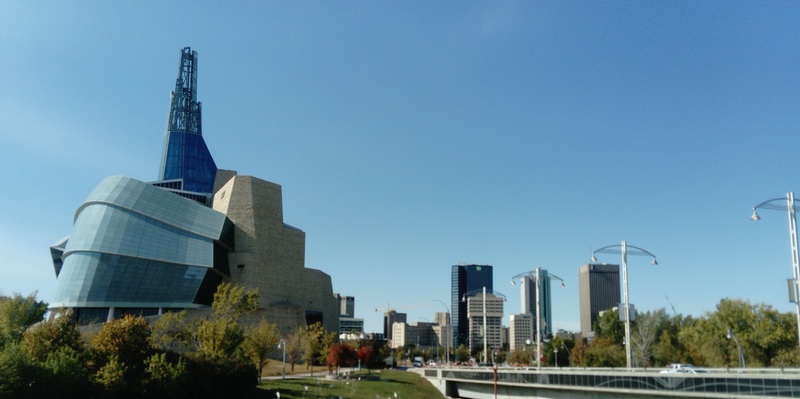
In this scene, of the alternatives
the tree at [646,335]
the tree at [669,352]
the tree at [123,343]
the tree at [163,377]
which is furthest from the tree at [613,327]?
the tree at [123,343]

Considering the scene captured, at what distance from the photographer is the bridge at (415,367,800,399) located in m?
25.9

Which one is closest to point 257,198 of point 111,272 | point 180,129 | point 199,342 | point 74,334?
point 111,272

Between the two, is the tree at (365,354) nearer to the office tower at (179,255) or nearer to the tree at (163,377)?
the office tower at (179,255)

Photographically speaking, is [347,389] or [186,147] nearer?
[347,389]

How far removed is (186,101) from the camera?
146750 mm

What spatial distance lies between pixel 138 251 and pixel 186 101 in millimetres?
59276

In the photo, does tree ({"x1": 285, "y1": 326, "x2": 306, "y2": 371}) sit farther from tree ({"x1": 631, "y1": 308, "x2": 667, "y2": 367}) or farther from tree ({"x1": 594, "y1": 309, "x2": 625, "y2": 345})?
tree ({"x1": 594, "y1": 309, "x2": 625, "y2": 345})

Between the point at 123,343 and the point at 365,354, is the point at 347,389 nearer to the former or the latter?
the point at 123,343

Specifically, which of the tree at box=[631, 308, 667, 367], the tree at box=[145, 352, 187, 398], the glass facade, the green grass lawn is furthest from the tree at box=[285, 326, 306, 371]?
the tree at box=[145, 352, 187, 398]

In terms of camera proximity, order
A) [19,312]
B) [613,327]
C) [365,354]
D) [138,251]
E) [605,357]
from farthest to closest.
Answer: [613,327]
[138,251]
[365,354]
[605,357]
[19,312]

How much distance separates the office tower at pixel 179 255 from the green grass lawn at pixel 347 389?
38.2 meters

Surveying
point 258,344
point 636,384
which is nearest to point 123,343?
point 258,344

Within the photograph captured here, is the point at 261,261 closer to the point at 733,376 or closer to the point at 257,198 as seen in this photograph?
the point at 257,198

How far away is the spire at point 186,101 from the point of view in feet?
474
